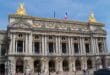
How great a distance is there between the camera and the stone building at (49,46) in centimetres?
6481

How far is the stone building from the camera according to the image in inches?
2552

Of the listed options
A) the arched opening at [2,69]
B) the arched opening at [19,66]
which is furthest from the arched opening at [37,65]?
the arched opening at [2,69]

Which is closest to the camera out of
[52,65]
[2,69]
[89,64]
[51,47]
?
[2,69]

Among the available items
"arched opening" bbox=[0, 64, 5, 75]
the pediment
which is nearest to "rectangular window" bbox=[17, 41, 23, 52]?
the pediment

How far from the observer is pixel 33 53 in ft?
219

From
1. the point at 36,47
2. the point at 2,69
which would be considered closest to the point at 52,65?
the point at 36,47

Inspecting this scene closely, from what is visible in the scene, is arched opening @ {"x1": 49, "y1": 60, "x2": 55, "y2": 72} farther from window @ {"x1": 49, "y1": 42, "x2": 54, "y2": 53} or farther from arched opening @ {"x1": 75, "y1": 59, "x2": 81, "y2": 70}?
arched opening @ {"x1": 75, "y1": 59, "x2": 81, "y2": 70}

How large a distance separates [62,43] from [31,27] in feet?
35.3

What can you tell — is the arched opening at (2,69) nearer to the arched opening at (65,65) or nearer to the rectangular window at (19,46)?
the rectangular window at (19,46)

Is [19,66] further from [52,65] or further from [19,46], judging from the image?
[52,65]

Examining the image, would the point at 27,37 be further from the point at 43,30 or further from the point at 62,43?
the point at 62,43

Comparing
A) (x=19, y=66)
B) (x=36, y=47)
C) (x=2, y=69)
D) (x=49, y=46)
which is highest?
(x=49, y=46)

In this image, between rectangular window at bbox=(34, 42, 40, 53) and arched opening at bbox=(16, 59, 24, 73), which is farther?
rectangular window at bbox=(34, 42, 40, 53)

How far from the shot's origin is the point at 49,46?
71.1m
